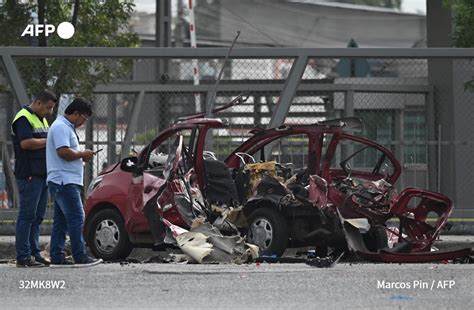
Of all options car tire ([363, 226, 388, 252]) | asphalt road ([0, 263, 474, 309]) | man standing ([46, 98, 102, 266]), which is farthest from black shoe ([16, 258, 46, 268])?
car tire ([363, 226, 388, 252])

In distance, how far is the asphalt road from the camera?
988cm

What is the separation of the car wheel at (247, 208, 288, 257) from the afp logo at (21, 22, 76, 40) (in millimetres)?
7218

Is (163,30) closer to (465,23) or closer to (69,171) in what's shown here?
(465,23)

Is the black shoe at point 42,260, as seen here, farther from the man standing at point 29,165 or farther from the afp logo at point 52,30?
the afp logo at point 52,30

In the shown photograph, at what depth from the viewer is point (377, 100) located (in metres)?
19.9

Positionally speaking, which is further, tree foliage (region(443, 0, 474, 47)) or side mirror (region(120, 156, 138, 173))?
tree foliage (region(443, 0, 474, 47))

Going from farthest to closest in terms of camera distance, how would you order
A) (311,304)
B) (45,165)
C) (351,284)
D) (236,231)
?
(236,231) < (45,165) < (351,284) < (311,304)

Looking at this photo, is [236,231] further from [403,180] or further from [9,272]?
[403,180]

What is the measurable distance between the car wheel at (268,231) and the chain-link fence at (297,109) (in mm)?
2260

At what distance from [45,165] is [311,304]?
13.2ft

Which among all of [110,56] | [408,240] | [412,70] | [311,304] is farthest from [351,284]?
[412,70]

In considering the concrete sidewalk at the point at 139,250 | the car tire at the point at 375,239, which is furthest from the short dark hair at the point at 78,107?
the concrete sidewalk at the point at 139,250

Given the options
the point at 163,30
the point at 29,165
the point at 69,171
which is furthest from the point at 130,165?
the point at 163,30

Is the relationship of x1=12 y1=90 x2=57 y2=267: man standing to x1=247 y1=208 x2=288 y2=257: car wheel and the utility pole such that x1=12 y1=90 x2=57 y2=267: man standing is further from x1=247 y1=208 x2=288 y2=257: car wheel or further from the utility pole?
the utility pole
